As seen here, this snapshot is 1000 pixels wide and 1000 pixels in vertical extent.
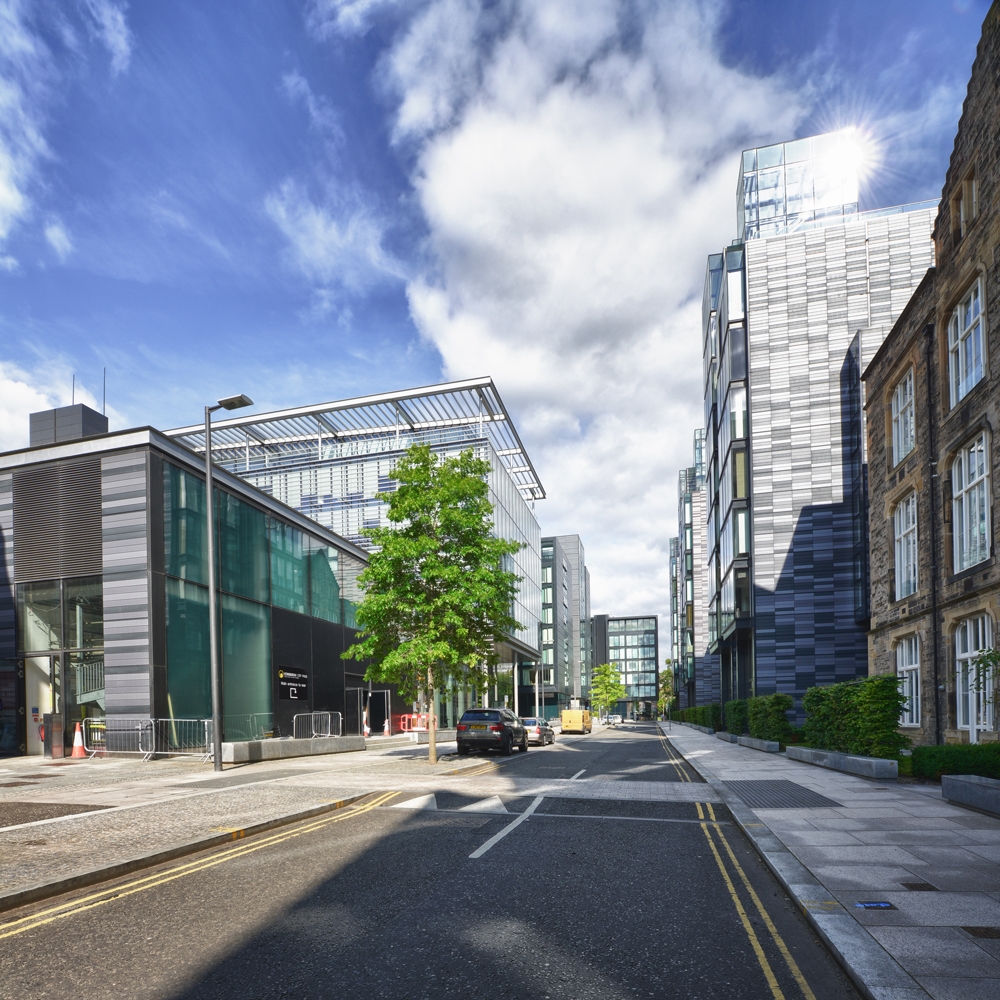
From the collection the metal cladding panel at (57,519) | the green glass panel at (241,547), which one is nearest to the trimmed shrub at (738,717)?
the green glass panel at (241,547)

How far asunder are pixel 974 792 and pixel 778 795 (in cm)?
333

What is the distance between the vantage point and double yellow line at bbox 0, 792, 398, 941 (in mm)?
6633

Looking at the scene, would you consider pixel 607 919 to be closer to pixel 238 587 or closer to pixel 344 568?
pixel 238 587

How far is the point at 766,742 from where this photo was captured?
1195 inches

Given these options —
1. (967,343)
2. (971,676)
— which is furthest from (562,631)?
(967,343)

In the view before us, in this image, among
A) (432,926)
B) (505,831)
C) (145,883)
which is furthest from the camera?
(505,831)

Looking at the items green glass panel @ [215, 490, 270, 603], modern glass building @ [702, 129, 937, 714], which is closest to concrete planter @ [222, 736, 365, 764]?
green glass panel @ [215, 490, 270, 603]

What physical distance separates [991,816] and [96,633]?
2365 cm

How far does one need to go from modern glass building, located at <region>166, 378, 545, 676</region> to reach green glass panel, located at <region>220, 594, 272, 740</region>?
72.7ft

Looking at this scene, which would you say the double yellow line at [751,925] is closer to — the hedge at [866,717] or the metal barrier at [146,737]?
the hedge at [866,717]

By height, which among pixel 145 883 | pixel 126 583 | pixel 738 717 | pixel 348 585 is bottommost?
pixel 738 717

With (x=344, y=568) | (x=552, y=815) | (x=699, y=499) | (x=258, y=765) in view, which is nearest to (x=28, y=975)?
(x=552, y=815)

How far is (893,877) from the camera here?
7.82m

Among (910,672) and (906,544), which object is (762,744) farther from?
(906,544)
